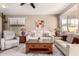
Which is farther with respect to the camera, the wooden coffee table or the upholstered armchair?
the upholstered armchair

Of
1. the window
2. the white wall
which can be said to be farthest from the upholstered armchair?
the window

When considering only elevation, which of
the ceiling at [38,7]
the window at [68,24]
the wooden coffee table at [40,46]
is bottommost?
the wooden coffee table at [40,46]

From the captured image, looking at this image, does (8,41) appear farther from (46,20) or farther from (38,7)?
(46,20)

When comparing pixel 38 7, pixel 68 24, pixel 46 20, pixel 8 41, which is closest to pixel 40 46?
pixel 8 41

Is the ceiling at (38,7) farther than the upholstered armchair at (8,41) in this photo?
Yes

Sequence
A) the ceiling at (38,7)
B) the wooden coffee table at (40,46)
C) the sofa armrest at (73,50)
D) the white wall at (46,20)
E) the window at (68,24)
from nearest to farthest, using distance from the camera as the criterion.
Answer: the sofa armrest at (73,50) → the wooden coffee table at (40,46) → the ceiling at (38,7) → the window at (68,24) → the white wall at (46,20)

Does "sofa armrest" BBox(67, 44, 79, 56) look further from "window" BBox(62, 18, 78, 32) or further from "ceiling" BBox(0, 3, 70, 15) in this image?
"window" BBox(62, 18, 78, 32)

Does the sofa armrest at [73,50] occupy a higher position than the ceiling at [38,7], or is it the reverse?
the ceiling at [38,7]

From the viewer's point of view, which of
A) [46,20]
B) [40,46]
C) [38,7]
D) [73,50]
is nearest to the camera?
[73,50]

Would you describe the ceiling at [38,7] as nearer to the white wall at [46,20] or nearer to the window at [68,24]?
the window at [68,24]

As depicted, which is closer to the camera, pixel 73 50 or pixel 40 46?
pixel 73 50

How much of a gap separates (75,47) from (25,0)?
233cm

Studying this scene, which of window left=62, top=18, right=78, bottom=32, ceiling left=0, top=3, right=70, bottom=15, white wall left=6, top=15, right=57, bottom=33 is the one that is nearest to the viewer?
ceiling left=0, top=3, right=70, bottom=15

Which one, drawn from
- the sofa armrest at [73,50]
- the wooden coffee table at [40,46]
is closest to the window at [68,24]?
the wooden coffee table at [40,46]
